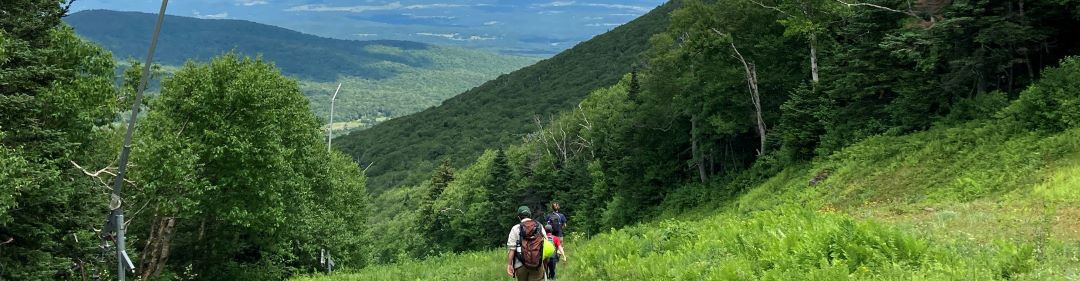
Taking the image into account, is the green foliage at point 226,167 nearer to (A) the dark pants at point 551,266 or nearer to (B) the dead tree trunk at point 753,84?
(A) the dark pants at point 551,266

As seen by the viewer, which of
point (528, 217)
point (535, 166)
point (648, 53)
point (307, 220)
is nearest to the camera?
point (528, 217)

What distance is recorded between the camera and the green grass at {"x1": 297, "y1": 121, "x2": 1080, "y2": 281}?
8.84 metres

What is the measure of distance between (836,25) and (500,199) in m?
40.2

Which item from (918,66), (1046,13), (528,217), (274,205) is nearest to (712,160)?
(918,66)

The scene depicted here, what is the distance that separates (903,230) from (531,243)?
565 centimetres

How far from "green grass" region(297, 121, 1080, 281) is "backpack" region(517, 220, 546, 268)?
1812 millimetres

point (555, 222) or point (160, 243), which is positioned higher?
point (555, 222)

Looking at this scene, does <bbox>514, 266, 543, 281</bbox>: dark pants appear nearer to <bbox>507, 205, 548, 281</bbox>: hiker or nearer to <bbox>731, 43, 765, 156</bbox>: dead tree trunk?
<bbox>507, 205, 548, 281</bbox>: hiker

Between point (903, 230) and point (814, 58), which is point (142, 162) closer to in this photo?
point (903, 230)

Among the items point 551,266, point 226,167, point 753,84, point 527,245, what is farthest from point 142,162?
point 753,84

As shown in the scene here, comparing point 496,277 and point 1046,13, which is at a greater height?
point 1046,13

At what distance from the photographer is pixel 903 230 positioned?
11.5 m

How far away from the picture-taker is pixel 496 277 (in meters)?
16.0

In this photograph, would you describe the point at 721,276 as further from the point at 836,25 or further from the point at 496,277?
the point at 836,25
